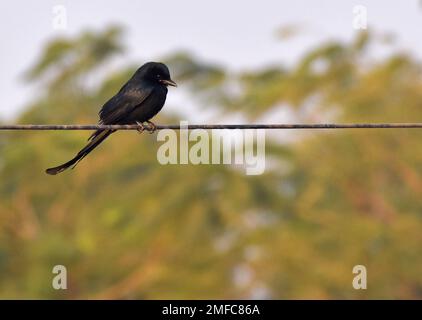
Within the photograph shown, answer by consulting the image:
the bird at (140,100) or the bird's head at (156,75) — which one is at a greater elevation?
the bird's head at (156,75)

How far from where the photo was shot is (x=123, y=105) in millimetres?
13523

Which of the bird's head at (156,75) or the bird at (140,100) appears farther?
the bird's head at (156,75)

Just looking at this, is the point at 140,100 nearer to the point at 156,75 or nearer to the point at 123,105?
the point at 123,105

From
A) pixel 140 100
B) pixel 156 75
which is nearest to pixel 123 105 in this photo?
pixel 140 100

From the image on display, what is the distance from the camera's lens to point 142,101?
13.5 metres

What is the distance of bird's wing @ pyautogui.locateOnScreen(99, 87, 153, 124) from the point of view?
13.5 metres

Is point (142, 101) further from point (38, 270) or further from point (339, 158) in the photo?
point (339, 158)

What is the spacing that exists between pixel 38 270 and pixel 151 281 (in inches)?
133

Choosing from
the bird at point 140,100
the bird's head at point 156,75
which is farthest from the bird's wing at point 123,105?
the bird's head at point 156,75

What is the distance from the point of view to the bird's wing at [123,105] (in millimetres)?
13484

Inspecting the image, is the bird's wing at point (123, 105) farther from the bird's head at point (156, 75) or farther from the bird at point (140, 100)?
the bird's head at point (156, 75)

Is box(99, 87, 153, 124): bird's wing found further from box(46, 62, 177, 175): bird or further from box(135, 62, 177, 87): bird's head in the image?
box(135, 62, 177, 87): bird's head
